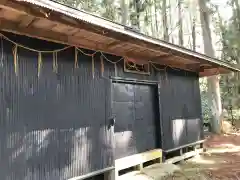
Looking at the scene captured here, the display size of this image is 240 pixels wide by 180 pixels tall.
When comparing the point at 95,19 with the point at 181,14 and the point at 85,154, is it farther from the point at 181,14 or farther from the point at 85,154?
the point at 181,14

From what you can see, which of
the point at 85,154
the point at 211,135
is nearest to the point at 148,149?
the point at 85,154

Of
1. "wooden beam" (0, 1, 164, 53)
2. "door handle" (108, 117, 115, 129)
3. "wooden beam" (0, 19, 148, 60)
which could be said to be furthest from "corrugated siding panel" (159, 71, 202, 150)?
"wooden beam" (0, 1, 164, 53)

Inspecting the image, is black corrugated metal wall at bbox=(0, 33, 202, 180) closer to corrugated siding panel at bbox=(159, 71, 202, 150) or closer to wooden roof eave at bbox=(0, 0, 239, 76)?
wooden roof eave at bbox=(0, 0, 239, 76)

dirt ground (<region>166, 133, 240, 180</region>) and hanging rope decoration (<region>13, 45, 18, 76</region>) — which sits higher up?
hanging rope decoration (<region>13, 45, 18, 76</region>)

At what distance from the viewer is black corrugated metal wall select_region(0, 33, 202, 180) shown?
4090 millimetres

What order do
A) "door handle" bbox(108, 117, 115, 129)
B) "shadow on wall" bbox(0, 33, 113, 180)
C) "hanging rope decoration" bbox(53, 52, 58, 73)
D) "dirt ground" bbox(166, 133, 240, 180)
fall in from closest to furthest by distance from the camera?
"shadow on wall" bbox(0, 33, 113, 180) < "hanging rope decoration" bbox(53, 52, 58, 73) < "door handle" bbox(108, 117, 115, 129) < "dirt ground" bbox(166, 133, 240, 180)

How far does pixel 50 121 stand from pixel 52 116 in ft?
0.33

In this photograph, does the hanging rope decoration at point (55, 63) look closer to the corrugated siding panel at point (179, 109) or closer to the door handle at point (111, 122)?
the door handle at point (111, 122)

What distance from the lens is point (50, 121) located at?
4625 millimetres

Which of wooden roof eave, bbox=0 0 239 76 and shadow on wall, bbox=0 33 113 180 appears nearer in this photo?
wooden roof eave, bbox=0 0 239 76

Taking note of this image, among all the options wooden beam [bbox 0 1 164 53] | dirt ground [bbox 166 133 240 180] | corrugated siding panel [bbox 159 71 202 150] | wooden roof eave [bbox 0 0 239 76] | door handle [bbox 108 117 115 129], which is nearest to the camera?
wooden beam [bbox 0 1 164 53]

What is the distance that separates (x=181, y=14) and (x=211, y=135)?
56.0 ft

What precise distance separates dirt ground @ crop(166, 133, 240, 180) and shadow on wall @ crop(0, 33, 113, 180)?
2296 millimetres

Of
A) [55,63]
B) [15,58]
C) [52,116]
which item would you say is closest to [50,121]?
[52,116]
